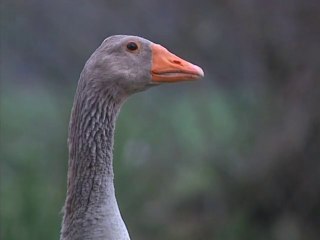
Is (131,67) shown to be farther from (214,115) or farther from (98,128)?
(214,115)

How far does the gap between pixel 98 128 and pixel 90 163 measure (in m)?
0.18

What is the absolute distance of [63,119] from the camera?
11.6 m

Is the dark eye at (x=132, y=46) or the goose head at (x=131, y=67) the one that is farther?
the dark eye at (x=132, y=46)

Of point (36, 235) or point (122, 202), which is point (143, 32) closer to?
point (122, 202)

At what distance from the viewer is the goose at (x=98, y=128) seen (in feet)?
18.7

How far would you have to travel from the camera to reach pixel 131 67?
5.96 meters

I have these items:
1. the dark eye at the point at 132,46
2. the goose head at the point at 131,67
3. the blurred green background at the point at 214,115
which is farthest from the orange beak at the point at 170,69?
the blurred green background at the point at 214,115

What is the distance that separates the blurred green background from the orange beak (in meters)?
5.18

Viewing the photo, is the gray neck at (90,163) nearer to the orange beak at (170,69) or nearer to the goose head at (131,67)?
the goose head at (131,67)

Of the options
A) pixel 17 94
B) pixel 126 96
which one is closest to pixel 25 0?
pixel 17 94

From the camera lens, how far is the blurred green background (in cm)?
1192

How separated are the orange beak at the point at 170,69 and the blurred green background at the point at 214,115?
17.0 feet

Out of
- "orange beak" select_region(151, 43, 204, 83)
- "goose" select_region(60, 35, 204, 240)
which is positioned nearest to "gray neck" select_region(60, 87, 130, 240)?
"goose" select_region(60, 35, 204, 240)

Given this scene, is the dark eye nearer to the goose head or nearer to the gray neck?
the goose head
